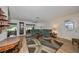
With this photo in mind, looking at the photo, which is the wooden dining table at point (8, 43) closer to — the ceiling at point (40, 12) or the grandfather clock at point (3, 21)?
the grandfather clock at point (3, 21)

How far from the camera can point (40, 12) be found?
7.13ft

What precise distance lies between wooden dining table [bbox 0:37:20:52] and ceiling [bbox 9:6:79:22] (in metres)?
0.39

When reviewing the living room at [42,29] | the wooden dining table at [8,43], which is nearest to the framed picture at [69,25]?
Answer: the living room at [42,29]

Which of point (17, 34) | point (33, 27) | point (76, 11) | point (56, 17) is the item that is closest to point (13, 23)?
point (17, 34)

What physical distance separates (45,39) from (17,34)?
20.1 inches

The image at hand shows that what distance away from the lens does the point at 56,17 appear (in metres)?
2.18

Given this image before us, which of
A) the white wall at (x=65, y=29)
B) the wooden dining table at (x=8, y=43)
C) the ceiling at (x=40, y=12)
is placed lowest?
the wooden dining table at (x=8, y=43)

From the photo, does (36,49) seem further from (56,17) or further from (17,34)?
(56,17)

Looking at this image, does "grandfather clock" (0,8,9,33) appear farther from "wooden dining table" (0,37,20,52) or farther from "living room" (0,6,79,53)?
"wooden dining table" (0,37,20,52)

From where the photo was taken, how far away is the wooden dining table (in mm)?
2109

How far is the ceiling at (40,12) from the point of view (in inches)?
84.5

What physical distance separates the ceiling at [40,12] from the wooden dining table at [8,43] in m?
0.39
